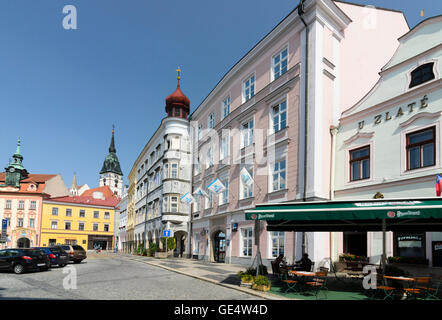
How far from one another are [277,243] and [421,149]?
350 inches

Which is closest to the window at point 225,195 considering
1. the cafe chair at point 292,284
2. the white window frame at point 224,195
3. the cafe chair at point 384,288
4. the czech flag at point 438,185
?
the white window frame at point 224,195

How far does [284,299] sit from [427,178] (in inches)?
323

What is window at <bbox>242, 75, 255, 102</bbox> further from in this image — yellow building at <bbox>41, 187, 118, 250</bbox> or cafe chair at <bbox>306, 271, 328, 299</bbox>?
yellow building at <bbox>41, 187, 118, 250</bbox>

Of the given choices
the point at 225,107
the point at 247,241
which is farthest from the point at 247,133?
the point at 247,241

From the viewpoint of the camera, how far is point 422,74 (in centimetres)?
1616

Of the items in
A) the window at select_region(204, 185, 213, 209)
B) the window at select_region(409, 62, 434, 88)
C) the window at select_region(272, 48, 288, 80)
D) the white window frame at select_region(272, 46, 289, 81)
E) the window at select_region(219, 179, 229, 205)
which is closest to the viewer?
the window at select_region(409, 62, 434, 88)

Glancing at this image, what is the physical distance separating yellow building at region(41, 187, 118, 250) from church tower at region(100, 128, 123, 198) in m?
56.5

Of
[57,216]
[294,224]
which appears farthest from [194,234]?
[57,216]

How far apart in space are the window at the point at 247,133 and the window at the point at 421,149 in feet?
35.1

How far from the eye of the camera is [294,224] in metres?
15.3

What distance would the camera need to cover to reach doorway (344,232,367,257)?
17922mm

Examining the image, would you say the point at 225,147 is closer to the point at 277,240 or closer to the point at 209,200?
the point at 209,200

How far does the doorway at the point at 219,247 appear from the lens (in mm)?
30281

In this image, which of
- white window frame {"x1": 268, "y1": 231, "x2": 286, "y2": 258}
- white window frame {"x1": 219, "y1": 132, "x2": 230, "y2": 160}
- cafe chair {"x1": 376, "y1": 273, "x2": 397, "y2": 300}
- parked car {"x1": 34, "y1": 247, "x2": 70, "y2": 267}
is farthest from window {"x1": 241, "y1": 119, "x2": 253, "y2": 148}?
parked car {"x1": 34, "y1": 247, "x2": 70, "y2": 267}
